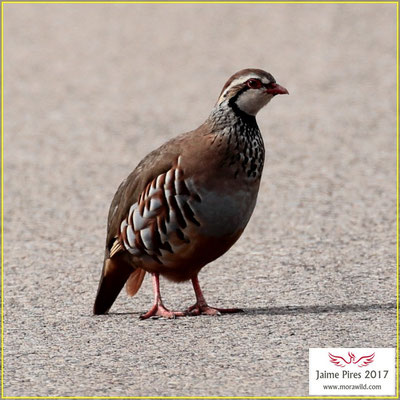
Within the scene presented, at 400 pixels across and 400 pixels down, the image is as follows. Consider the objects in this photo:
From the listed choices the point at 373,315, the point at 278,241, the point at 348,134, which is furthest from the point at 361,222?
the point at 348,134

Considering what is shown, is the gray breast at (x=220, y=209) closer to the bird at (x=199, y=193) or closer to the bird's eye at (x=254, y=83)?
the bird at (x=199, y=193)

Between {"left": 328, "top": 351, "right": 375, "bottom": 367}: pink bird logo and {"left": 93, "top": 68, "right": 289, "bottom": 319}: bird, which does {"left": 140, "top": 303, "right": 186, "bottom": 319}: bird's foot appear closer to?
{"left": 93, "top": 68, "right": 289, "bottom": 319}: bird

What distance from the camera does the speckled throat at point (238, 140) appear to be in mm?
7164

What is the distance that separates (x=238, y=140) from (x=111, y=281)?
1.36 m

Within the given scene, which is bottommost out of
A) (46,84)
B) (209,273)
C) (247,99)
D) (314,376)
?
(314,376)

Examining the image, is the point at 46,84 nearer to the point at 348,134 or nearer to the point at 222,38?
the point at 222,38

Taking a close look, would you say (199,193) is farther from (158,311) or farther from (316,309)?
(316,309)

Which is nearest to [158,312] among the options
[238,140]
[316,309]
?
[316,309]

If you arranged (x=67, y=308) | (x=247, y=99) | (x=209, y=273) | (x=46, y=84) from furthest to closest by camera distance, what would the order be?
1. (x=46, y=84)
2. (x=209, y=273)
3. (x=67, y=308)
4. (x=247, y=99)

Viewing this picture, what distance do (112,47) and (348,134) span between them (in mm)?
6876

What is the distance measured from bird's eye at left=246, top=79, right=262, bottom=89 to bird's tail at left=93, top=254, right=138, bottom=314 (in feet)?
4.77

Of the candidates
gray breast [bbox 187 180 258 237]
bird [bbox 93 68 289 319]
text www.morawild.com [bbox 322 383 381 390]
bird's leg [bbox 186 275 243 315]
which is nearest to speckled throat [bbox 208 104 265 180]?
bird [bbox 93 68 289 319]

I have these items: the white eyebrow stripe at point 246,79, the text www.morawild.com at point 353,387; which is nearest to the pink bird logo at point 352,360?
the text www.morawild.com at point 353,387

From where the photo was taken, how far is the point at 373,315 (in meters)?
7.31
